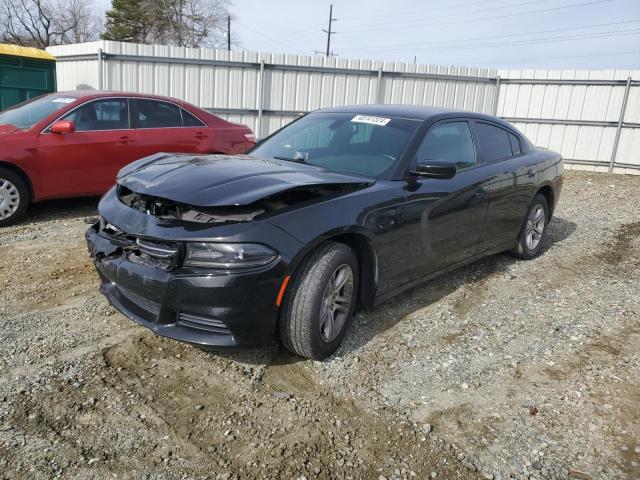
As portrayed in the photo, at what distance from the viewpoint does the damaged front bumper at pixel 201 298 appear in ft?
9.09

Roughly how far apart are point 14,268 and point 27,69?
29.6 feet

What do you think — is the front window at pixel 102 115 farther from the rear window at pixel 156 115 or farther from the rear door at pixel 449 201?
the rear door at pixel 449 201

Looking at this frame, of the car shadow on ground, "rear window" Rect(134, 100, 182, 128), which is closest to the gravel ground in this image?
the car shadow on ground

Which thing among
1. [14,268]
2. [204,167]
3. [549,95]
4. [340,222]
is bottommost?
[14,268]

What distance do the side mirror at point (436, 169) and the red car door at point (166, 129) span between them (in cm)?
433

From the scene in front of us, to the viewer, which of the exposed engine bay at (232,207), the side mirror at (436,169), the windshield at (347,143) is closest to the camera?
the exposed engine bay at (232,207)

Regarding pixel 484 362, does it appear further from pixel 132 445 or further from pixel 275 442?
pixel 132 445

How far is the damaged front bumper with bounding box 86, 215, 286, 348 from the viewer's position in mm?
2770

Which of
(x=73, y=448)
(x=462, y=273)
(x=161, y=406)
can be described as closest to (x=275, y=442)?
(x=161, y=406)

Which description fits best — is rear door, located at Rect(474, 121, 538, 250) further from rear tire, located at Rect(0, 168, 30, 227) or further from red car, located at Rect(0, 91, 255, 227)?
rear tire, located at Rect(0, 168, 30, 227)

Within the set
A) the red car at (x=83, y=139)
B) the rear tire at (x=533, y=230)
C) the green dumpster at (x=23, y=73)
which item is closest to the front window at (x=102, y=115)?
the red car at (x=83, y=139)

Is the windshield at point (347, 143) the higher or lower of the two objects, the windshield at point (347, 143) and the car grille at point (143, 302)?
the higher

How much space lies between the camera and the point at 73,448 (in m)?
2.41

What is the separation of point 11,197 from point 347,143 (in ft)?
13.5
